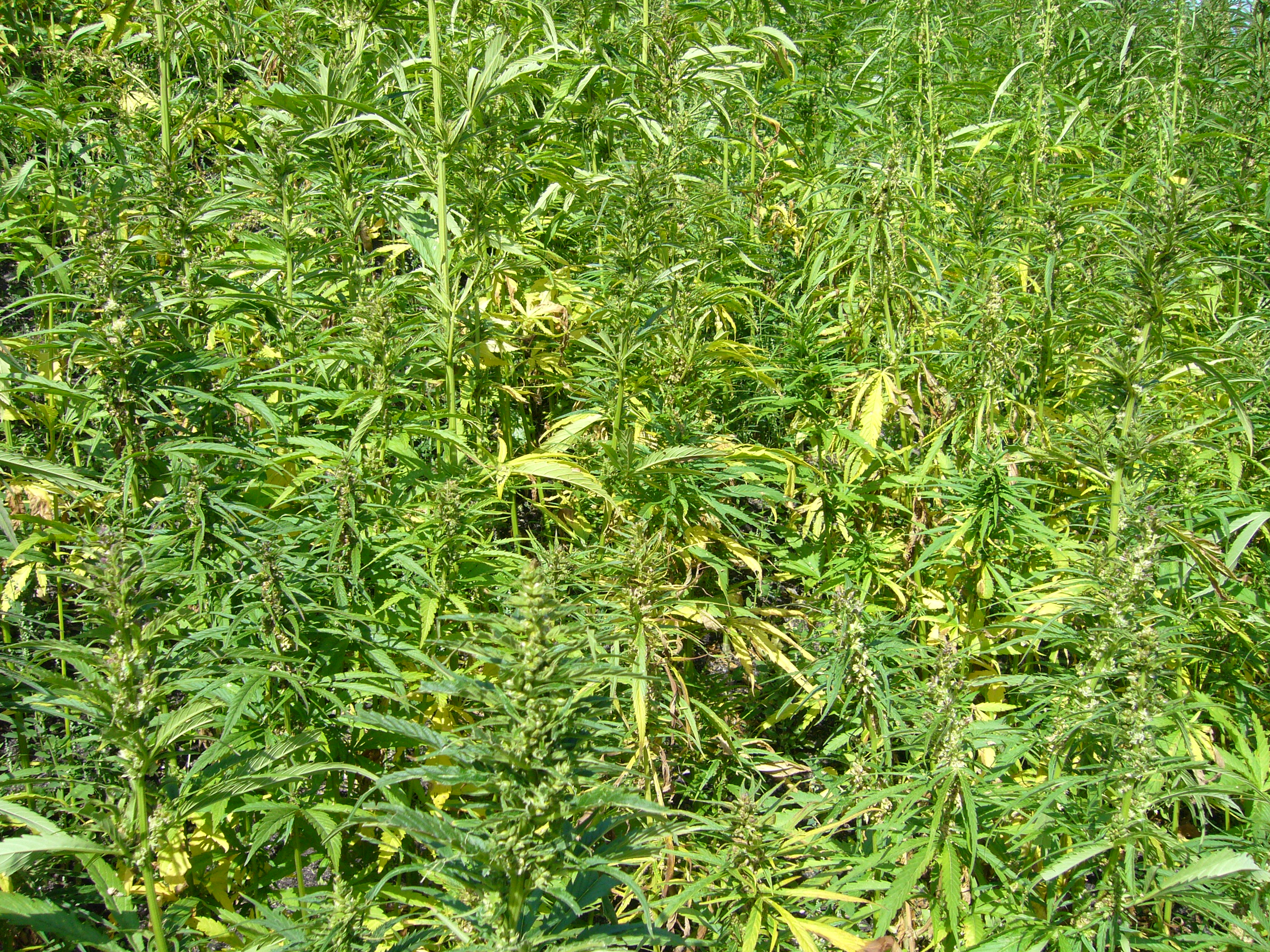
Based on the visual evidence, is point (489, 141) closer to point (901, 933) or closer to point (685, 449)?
point (685, 449)

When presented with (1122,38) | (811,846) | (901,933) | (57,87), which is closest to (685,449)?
(811,846)

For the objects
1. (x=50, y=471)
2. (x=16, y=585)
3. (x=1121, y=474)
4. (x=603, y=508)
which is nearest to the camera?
(x=50, y=471)

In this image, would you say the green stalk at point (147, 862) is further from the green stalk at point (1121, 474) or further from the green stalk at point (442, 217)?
the green stalk at point (1121, 474)

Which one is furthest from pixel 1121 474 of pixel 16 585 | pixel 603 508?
pixel 16 585

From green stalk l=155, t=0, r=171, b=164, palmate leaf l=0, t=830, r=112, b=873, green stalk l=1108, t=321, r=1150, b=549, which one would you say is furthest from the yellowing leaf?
green stalk l=1108, t=321, r=1150, b=549

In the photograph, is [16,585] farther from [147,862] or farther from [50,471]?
[147,862]

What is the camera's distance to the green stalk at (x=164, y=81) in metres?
2.14

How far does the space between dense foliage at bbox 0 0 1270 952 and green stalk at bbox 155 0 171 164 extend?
0.11ft

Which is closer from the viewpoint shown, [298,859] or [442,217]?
[298,859]

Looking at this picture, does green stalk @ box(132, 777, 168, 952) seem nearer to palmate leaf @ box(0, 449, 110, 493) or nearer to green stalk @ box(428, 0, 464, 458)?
palmate leaf @ box(0, 449, 110, 493)

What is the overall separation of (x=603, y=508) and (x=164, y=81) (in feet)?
4.99

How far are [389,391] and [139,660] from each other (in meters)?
0.76

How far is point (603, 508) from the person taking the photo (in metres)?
2.35

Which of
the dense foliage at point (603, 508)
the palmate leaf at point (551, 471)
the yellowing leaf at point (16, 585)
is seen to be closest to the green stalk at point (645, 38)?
the dense foliage at point (603, 508)
